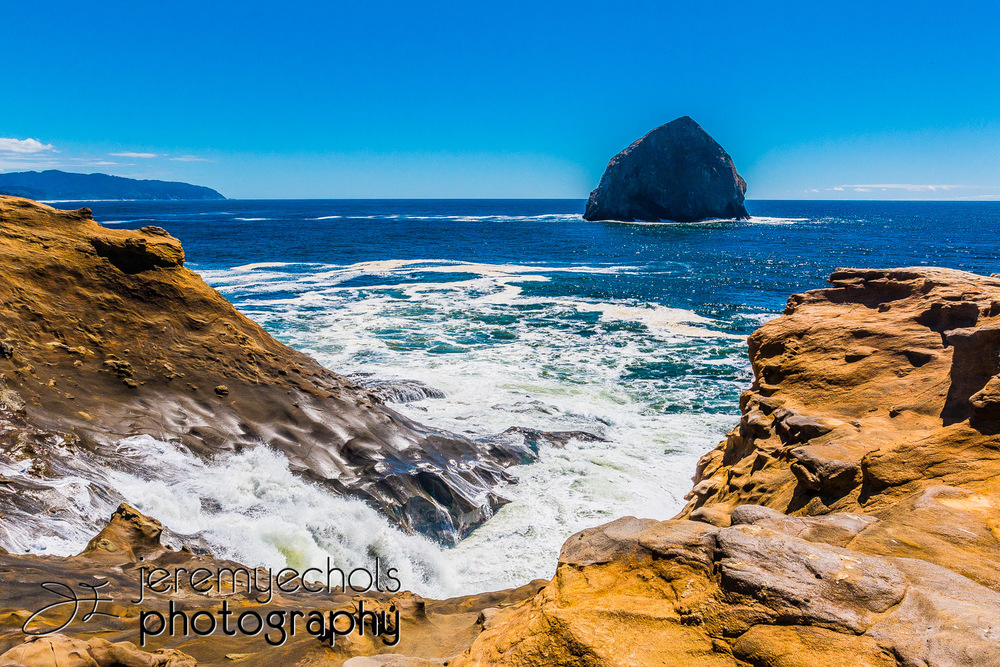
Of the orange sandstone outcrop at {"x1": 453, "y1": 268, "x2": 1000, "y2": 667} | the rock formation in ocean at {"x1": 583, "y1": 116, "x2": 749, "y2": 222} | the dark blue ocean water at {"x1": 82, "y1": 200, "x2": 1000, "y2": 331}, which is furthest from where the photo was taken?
the rock formation in ocean at {"x1": 583, "y1": 116, "x2": 749, "y2": 222}

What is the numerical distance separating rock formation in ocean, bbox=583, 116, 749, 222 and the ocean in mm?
55181

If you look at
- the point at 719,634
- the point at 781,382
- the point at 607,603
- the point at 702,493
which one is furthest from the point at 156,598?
the point at 781,382

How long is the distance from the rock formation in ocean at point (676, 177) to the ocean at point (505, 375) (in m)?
55.2

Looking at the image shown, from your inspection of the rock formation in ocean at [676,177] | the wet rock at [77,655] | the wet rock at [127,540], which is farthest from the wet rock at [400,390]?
the rock formation in ocean at [676,177]

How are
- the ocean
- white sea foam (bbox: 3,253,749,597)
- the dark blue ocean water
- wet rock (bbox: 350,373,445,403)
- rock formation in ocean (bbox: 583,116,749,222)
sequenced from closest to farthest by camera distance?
1. white sea foam (bbox: 3,253,749,597)
2. the ocean
3. wet rock (bbox: 350,373,445,403)
4. the dark blue ocean water
5. rock formation in ocean (bbox: 583,116,749,222)

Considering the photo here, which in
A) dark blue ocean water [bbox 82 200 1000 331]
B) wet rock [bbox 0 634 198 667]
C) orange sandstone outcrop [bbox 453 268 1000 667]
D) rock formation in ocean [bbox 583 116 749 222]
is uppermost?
rock formation in ocean [bbox 583 116 749 222]

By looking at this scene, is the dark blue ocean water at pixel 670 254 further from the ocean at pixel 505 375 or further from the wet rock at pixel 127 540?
the wet rock at pixel 127 540

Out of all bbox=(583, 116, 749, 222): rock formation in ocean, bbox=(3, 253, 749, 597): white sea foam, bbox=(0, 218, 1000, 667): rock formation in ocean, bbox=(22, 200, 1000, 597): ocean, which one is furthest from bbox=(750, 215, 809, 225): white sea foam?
bbox=(0, 218, 1000, 667): rock formation in ocean

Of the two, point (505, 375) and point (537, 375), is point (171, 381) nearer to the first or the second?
point (505, 375)

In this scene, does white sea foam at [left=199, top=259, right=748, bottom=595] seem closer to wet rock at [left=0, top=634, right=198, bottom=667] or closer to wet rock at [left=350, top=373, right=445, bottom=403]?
wet rock at [left=350, top=373, right=445, bottom=403]

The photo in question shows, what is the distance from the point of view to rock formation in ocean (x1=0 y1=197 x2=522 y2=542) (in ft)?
A: 28.2

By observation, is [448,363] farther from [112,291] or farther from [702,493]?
[702,493]

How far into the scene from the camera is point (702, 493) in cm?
805

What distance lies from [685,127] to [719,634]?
11468cm
